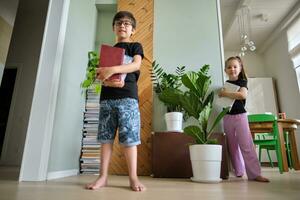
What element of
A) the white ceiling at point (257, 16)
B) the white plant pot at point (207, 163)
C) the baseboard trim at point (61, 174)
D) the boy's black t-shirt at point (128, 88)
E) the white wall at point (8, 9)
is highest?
the white ceiling at point (257, 16)

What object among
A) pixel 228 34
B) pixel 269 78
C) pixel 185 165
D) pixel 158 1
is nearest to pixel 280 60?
pixel 269 78

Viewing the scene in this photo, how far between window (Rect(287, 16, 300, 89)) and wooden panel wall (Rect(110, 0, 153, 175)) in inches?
118

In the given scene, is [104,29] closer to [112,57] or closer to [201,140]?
[112,57]

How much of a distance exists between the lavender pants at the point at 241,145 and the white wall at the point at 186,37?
508 mm

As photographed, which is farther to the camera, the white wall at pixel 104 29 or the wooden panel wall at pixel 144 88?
the white wall at pixel 104 29

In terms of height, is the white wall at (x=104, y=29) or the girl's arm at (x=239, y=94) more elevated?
the white wall at (x=104, y=29)

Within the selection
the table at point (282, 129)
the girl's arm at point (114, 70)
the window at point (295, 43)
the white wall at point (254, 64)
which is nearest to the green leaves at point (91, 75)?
the girl's arm at point (114, 70)

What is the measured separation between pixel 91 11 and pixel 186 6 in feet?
3.51

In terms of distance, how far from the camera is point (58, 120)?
1572 mm

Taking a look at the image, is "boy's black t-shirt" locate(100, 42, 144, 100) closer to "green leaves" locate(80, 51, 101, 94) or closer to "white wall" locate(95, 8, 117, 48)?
"green leaves" locate(80, 51, 101, 94)

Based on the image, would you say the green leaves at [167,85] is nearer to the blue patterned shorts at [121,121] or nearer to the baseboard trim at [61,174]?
the blue patterned shorts at [121,121]

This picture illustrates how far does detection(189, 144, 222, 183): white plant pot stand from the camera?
1.47 meters

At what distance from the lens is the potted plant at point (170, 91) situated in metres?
1.85

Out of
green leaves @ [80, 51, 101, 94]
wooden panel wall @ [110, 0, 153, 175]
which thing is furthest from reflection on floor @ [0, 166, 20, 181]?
green leaves @ [80, 51, 101, 94]
